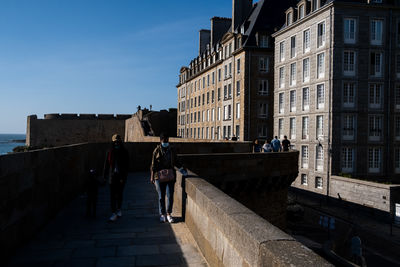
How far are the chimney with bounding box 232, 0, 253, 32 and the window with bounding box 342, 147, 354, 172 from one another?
21.8 meters

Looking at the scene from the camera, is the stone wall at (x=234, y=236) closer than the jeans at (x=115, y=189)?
Yes

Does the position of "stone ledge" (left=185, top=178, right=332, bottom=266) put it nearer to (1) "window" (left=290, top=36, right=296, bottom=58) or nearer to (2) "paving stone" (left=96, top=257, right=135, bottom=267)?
(2) "paving stone" (left=96, top=257, right=135, bottom=267)

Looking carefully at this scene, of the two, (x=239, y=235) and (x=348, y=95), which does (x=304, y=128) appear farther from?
(x=239, y=235)

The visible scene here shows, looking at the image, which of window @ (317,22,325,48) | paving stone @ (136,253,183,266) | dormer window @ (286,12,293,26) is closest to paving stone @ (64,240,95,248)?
paving stone @ (136,253,183,266)

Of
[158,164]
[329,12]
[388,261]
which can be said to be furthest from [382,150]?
[158,164]

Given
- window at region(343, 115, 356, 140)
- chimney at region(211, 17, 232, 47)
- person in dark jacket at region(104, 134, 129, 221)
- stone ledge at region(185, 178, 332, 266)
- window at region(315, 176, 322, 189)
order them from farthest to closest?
chimney at region(211, 17, 232, 47) < window at region(315, 176, 322, 189) < window at region(343, 115, 356, 140) < person in dark jacket at region(104, 134, 129, 221) < stone ledge at region(185, 178, 332, 266)

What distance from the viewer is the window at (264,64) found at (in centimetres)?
4028

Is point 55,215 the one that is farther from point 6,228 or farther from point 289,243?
point 289,243

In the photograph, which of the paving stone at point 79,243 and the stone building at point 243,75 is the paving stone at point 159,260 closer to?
the paving stone at point 79,243

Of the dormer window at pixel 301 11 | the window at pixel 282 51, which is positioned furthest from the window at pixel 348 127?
the dormer window at pixel 301 11

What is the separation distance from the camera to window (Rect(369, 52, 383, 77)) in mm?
30422

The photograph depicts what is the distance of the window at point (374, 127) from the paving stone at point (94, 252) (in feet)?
97.9

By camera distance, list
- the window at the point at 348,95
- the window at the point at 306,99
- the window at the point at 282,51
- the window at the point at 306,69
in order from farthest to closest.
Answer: the window at the point at 282,51 → the window at the point at 306,69 → the window at the point at 306,99 → the window at the point at 348,95

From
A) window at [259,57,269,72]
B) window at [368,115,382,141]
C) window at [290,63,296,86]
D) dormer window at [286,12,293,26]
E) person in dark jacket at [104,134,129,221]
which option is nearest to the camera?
person in dark jacket at [104,134,129,221]
